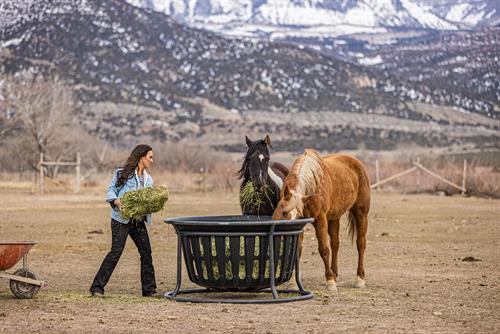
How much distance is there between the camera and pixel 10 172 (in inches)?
2859

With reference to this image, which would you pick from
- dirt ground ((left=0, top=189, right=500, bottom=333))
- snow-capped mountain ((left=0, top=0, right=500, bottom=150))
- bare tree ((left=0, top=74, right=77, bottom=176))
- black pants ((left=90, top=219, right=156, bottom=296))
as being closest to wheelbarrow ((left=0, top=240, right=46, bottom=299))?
dirt ground ((left=0, top=189, right=500, bottom=333))

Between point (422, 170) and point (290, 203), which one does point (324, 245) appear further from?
point (422, 170)

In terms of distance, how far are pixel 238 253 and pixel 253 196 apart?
7.54ft

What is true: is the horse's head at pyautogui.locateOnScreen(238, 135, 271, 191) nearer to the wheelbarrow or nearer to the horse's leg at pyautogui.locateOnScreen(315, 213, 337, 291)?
the horse's leg at pyautogui.locateOnScreen(315, 213, 337, 291)

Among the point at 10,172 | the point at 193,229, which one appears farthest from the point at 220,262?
the point at 10,172

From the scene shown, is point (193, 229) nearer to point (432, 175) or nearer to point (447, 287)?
point (447, 287)

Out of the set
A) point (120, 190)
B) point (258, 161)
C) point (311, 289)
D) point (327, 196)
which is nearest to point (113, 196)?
point (120, 190)

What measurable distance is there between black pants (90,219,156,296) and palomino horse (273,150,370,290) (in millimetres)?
1671

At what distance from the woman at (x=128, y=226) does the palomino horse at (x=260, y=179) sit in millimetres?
1418

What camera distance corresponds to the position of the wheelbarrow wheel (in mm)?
13688

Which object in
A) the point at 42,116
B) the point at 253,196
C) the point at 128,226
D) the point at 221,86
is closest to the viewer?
the point at 128,226

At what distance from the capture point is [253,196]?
51.1 ft

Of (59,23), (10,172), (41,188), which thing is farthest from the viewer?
(59,23)

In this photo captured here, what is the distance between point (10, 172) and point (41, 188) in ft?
68.4
